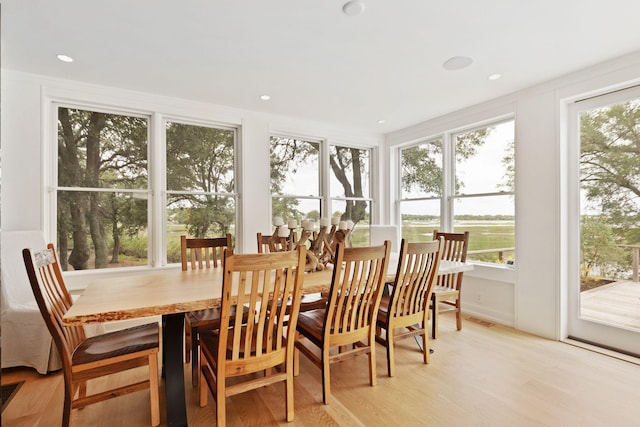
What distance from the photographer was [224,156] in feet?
12.8

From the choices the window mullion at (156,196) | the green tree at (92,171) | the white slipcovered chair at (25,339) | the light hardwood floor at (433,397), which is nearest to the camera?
the light hardwood floor at (433,397)

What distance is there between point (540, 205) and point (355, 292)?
8.04 ft

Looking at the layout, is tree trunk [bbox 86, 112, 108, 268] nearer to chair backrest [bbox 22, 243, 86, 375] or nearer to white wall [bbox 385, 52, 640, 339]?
chair backrest [bbox 22, 243, 86, 375]

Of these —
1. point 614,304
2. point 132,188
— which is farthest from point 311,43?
point 614,304

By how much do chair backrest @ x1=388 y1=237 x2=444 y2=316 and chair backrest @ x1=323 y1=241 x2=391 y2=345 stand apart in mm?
175

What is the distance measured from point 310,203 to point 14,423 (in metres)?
3.52

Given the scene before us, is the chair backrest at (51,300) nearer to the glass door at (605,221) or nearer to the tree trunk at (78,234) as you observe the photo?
the tree trunk at (78,234)

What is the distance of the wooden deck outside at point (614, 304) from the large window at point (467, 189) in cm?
79

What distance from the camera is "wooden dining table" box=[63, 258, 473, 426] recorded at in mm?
1443

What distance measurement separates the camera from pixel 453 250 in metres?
3.44

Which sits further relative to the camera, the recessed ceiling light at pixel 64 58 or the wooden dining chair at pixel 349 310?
the recessed ceiling light at pixel 64 58

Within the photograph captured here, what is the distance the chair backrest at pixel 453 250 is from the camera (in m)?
3.33

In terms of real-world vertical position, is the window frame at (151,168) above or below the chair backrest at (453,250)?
above

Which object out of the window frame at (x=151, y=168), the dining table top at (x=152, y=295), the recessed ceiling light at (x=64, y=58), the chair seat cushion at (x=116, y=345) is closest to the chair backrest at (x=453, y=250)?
the dining table top at (x=152, y=295)
